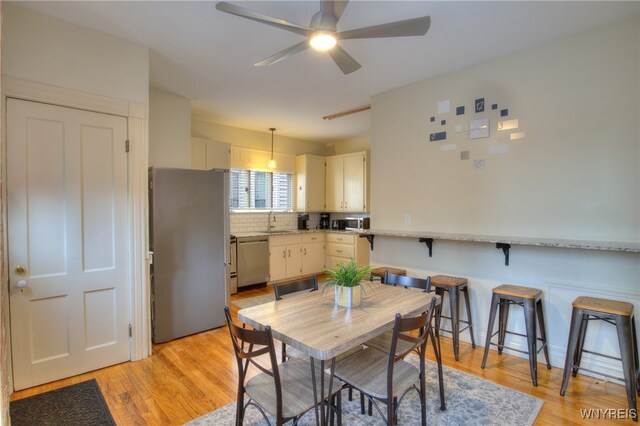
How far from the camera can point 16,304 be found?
98.0 inches

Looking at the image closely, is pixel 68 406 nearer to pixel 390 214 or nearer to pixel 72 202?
pixel 72 202

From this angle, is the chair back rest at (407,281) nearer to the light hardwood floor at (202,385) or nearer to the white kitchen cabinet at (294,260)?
the light hardwood floor at (202,385)

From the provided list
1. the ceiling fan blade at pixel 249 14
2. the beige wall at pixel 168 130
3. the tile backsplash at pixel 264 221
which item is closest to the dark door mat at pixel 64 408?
the beige wall at pixel 168 130

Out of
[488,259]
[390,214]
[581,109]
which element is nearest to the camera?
[581,109]

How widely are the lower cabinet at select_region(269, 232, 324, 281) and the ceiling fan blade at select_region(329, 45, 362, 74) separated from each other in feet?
11.3

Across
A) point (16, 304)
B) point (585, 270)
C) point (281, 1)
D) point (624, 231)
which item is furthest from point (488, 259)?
point (16, 304)

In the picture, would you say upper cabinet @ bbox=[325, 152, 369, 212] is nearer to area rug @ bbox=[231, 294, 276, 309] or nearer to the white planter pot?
area rug @ bbox=[231, 294, 276, 309]

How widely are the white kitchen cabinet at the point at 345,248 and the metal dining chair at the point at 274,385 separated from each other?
12.6 feet

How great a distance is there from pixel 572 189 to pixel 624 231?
1.53 ft

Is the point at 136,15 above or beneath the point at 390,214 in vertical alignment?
above

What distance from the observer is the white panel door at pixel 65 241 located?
250 cm

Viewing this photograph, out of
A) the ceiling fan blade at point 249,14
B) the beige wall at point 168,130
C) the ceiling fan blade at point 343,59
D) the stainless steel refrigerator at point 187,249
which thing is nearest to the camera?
the ceiling fan blade at point 249,14

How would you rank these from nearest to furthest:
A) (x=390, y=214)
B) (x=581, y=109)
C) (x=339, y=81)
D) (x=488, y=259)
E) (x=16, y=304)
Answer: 1. (x=16, y=304)
2. (x=581, y=109)
3. (x=488, y=259)
4. (x=339, y=81)
5. (x=390, y=214)

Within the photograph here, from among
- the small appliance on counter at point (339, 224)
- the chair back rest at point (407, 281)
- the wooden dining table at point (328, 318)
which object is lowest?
the wooden dining table at point (328, 318)
